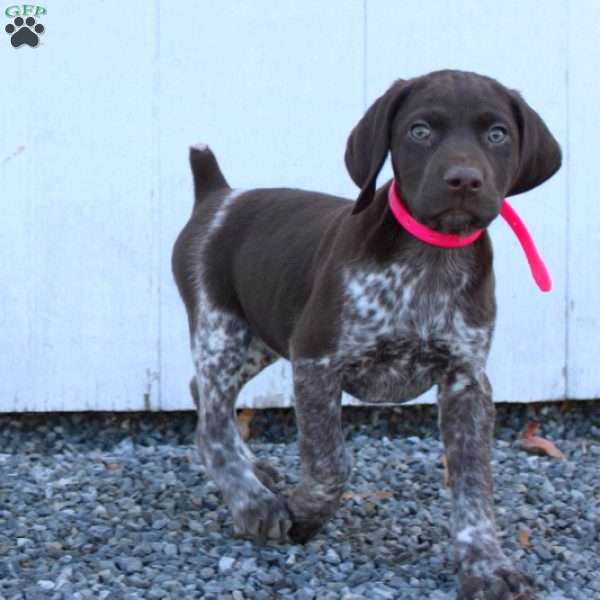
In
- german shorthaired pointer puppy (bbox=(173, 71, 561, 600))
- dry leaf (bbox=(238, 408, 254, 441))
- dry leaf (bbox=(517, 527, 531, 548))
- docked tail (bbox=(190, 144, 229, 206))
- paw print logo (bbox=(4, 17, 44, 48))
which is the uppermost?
paw print logo (bbox=(4, 17, 44, 48))

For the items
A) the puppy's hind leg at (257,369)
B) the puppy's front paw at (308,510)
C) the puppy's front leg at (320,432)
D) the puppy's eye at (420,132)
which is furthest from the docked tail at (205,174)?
the puppy's eye at (420,132)

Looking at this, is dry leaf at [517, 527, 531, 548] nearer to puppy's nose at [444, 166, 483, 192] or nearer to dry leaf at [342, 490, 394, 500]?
dry leaf at [342, 490, 394, 500]

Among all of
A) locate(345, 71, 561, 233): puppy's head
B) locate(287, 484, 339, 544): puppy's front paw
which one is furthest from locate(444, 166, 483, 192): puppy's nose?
locate(287, 484, 339, 544): puppy's front paw

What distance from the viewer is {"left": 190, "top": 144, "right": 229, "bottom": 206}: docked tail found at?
4.86m

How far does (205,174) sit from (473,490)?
5.76 ft

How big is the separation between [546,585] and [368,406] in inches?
85.9

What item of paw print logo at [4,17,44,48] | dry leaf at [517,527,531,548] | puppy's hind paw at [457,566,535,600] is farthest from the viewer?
paw print logo at [4,17,44,48]

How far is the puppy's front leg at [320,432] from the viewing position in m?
3.85

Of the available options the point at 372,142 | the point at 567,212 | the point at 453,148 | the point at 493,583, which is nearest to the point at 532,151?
the point at 453,148

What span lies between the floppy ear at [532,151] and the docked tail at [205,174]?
156 cm

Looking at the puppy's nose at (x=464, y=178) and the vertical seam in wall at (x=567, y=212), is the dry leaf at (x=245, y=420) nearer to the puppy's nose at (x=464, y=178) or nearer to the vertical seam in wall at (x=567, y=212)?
the vertical seam in wall at (x=567, y=212)

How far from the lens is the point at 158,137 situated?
18.4ft

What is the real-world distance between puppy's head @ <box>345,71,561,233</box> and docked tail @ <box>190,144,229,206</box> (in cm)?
128

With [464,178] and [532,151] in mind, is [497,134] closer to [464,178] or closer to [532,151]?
[532,151]
